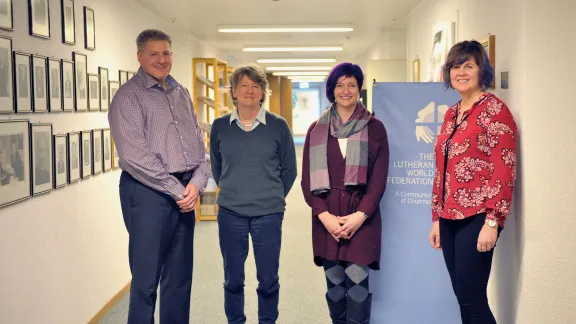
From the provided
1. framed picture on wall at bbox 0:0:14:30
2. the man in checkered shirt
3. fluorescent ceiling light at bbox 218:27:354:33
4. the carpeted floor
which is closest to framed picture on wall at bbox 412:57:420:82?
fluorescent ceiling light at bbox 218:27:354:33

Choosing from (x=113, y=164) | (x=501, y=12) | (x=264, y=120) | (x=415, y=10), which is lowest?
(x=113, y=164)

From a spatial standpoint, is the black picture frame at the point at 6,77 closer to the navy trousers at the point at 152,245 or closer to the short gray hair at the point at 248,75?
the navy trousers at the point at 152,245

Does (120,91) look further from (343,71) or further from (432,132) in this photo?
(432,132)

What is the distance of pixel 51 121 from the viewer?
130 inches

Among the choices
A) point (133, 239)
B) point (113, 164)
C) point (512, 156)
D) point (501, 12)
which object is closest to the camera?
point (512, 156)

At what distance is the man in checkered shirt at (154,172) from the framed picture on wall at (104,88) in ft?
5.21

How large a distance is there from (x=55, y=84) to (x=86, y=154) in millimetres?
730

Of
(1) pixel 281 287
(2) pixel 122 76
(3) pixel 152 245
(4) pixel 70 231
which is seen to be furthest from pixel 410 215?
(2) pixel 122 76

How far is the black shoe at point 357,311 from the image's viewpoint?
2.96 meters

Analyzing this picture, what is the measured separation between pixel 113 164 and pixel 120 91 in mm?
2028

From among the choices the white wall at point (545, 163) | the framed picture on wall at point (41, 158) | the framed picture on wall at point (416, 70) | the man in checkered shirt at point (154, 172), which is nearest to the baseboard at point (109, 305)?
the framed picture on wall at point (41, 158)

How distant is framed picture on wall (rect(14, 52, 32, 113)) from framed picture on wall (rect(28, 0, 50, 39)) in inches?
7.8

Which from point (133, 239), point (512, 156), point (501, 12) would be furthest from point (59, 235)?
point (501, 12)

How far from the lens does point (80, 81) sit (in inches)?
152
